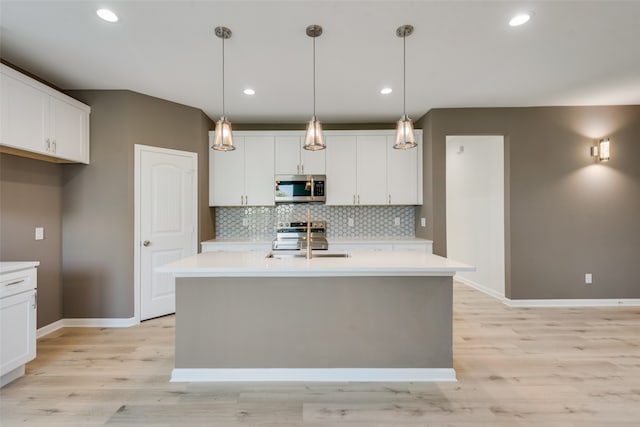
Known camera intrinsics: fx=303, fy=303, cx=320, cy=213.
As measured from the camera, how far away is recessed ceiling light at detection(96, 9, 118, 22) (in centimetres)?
208

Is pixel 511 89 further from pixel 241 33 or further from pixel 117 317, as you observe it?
pixel 117 317

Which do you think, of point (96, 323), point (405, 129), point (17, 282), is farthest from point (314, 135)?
point (96, 323)

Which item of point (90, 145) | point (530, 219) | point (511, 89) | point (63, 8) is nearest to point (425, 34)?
point (511, 89)

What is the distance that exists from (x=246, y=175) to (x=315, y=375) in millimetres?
2885

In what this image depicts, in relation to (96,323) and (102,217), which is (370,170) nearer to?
(102,217)

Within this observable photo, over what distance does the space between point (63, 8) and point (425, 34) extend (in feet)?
8.42

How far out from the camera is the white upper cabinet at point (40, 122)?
7.97ft

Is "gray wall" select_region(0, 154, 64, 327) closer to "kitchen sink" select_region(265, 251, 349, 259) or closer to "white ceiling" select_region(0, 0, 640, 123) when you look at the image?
"white ceiling" select_region(0, 0, 640, 123)

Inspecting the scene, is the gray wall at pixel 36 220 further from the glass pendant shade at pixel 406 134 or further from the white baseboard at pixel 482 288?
the white baseboard at pixel 482 288

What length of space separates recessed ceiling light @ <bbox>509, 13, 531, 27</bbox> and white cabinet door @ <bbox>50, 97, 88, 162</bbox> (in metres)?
3.97

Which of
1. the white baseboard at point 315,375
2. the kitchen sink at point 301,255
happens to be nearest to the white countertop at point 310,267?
the kitchen sink at point 301,255

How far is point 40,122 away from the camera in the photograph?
270cm

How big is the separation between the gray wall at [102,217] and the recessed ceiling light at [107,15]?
1.35 metres

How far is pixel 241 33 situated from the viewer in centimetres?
233
